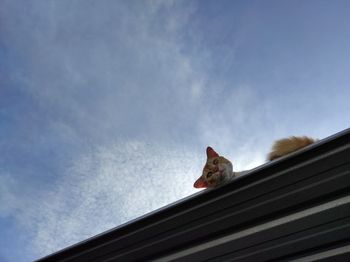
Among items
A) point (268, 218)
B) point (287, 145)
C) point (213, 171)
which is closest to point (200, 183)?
point (213, 171)

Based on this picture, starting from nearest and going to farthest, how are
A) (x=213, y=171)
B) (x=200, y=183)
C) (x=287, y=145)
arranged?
(x=213, y=171) < (x=200, y=183) < (x=287, y=145)

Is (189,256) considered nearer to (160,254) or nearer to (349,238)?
(160,254)

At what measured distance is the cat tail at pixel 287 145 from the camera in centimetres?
270

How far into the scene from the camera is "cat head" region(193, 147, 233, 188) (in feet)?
6.72

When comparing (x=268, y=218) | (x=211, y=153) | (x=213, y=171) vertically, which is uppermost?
(x=211, y=153)

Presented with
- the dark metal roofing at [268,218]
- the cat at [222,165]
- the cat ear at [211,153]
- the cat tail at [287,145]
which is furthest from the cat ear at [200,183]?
the cat tail at [287,145]

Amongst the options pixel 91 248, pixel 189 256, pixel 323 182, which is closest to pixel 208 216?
pixel 189 256

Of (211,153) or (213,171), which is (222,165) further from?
(211,153)

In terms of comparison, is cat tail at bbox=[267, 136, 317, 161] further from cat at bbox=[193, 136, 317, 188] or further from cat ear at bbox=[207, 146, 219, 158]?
cat ear at bbox=[207, 146, 219, 158]

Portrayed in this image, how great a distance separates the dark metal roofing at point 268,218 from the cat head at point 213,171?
23 centimetres

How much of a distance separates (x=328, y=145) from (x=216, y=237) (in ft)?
2.46

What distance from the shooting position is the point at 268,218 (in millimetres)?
1647

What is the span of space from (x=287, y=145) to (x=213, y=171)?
0.87 m

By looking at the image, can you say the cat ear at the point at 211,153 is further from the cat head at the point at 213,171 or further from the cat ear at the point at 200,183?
the cat ear at the point at 200,183
